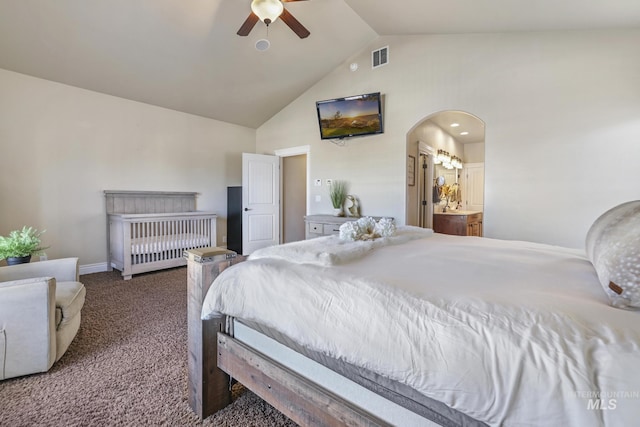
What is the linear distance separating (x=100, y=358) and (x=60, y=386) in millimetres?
292

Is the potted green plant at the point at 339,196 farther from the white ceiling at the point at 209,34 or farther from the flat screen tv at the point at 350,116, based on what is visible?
the white ceiling at the point at 209,34

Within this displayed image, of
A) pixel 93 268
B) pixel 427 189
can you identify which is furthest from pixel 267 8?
pixel 93 268

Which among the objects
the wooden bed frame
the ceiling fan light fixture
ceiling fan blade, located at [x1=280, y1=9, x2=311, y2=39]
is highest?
ceiling fan blade, located at [x1=280, y1=9, x2=311, y2=39]

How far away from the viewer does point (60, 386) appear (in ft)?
5.71

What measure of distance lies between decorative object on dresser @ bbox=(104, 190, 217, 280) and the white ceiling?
157cm

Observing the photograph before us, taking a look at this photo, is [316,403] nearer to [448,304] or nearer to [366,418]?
[366,418]

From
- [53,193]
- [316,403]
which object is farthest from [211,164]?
[316,403]

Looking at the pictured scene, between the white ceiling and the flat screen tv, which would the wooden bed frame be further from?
the flat screen tv

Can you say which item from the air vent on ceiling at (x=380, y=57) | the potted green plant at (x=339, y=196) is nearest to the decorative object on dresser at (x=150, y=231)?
the potted green plant at (x=339, y=196)

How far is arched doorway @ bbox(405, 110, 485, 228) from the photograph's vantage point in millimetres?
4539

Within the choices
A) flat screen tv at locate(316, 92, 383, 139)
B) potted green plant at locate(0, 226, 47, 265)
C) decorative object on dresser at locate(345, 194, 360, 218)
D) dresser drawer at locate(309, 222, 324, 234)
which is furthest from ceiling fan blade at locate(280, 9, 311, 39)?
potted green plant at locate(0, 226, 47, 265)

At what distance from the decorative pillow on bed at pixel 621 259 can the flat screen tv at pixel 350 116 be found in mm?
3479

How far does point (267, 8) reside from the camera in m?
2.44

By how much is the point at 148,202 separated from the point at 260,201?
183cm
